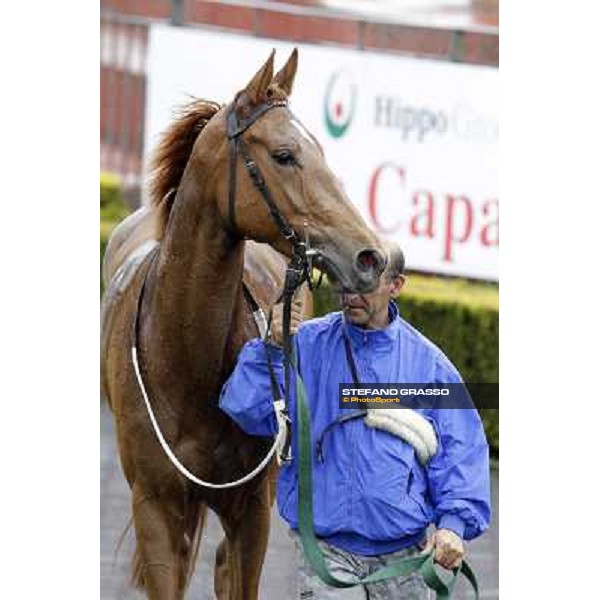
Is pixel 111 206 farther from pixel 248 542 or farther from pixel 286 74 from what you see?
pixel 286 74

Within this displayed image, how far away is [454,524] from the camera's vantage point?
4.48 metres

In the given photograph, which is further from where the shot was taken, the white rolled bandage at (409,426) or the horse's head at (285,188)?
the white rolled bandage at (409,426)

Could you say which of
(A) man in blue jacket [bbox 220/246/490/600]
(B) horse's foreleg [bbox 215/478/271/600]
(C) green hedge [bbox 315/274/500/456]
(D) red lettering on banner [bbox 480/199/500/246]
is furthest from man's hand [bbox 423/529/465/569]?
(C) green hedge [bbox 315/274/500/456]

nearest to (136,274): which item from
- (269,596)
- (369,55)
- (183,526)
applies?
(183,526)

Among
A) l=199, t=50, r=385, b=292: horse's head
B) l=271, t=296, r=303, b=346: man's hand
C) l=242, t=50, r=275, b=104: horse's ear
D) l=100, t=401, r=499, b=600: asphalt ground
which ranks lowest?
l=100, t=401, r=499, b=600: asphalt ground

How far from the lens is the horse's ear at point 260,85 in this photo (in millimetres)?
4668

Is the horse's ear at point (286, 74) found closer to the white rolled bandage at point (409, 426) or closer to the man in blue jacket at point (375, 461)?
the man in blue jacket at point (375, 461)

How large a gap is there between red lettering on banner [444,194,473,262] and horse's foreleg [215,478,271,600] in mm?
1773

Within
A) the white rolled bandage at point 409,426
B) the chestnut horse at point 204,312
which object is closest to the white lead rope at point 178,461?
the chestnut horse at point 204,312

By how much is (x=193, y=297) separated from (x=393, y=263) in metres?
0.62

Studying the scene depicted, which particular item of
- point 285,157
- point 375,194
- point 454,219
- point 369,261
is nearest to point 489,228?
point 454,219

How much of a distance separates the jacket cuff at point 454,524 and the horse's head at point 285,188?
0.61 meters

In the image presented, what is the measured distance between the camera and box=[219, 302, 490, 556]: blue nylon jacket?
14.9 ft

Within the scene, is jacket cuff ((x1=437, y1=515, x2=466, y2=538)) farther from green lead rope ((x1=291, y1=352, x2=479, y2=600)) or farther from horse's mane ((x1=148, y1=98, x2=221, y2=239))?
horse's mane ((x1=148, y1=98, x2=221, y2=239))
